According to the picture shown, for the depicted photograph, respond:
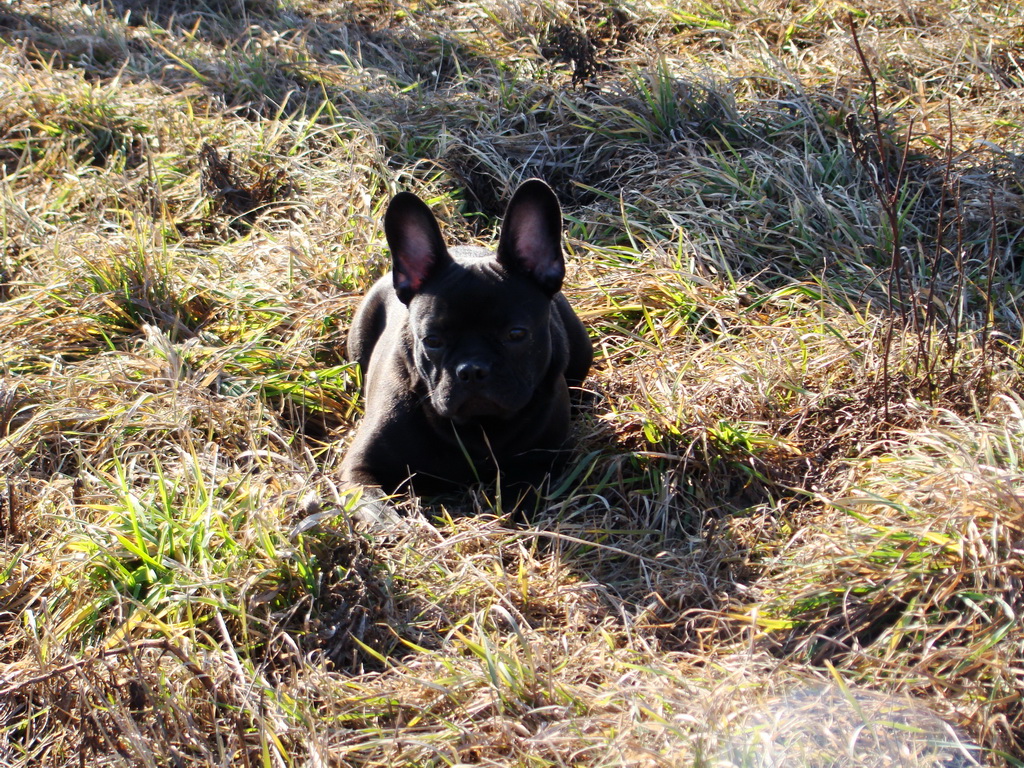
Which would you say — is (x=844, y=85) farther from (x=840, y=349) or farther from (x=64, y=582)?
(x=64, y=582)

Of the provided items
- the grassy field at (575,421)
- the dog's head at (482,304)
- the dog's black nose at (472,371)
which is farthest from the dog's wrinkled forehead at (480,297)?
the grassy field at (575,421)

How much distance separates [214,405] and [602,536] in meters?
1.79

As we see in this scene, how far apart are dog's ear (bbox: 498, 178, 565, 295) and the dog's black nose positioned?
55 cm

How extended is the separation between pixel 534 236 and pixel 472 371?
0.69 m

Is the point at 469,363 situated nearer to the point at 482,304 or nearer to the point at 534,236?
the point at 482,304

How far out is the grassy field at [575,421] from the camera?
8.94ft

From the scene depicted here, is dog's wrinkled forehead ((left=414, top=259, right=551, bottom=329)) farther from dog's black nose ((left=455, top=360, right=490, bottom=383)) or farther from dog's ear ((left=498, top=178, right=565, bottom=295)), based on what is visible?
dog's black nose ((left=455, top=360, right=490, bottom=383))

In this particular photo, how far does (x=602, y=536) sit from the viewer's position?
373cm

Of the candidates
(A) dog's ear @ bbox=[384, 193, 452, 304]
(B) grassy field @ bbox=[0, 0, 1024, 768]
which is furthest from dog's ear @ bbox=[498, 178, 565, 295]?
(B) grassy field @ bbox=[0, 0, 1024, 768]

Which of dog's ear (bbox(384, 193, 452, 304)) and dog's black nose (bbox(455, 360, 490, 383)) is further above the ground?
dog's ear (bbox(384, 193, 452, 304))

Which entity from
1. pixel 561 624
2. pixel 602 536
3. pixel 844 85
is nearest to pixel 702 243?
pixel 844 85

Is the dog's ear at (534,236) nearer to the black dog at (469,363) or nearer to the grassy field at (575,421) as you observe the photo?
the black dog at (469,363)

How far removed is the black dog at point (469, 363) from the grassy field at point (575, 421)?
0.79ft

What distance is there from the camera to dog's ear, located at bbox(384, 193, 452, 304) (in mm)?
3961
